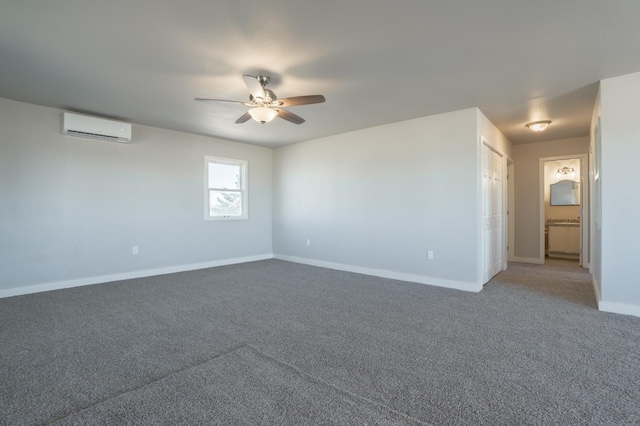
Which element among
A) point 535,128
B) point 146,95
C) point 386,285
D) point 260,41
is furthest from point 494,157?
point 146,95

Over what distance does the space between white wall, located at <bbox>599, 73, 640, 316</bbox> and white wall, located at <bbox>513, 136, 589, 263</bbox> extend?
3.23m

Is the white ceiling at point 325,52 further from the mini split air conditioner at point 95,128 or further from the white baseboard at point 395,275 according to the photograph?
the white baseboard at point 395,275

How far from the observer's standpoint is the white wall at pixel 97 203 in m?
3.94

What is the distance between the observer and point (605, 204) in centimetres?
323

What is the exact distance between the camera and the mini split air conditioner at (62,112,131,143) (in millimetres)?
4105

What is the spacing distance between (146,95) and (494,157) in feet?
17.1

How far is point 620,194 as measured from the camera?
10.4 feet

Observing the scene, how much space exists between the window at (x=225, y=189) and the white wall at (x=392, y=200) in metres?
0.96

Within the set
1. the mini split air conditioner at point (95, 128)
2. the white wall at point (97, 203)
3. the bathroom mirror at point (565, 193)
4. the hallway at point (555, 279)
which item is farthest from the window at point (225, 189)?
the bathroom mirror at point (565, 193)

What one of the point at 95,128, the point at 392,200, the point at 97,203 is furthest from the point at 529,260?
the point at 95,128

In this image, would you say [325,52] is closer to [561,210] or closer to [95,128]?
[95,128]

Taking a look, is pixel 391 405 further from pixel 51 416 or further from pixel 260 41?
pixel 260 41

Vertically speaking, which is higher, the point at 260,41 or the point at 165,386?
the point at 260,41

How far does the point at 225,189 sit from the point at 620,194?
5862mm
